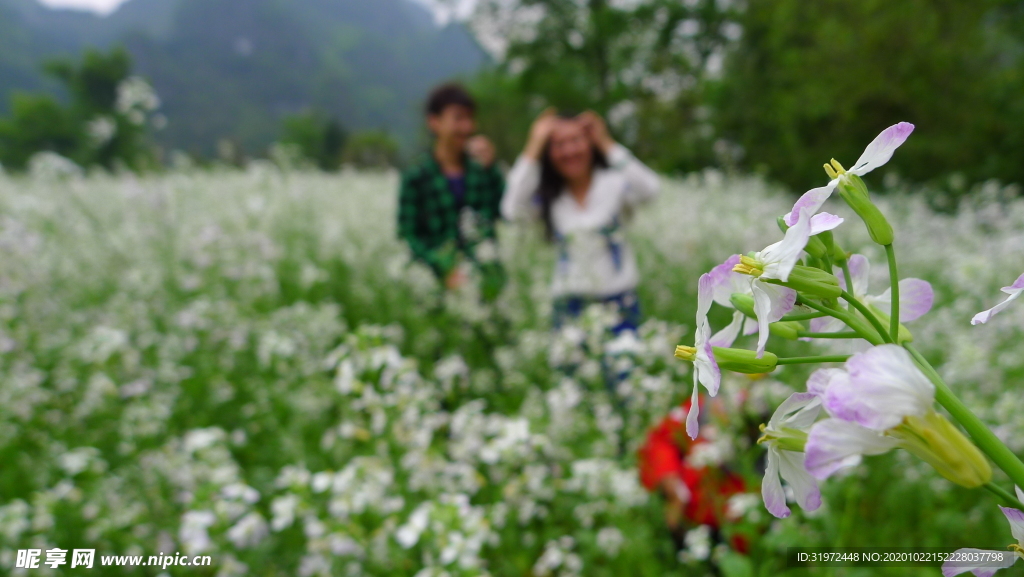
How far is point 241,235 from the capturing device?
445 cm

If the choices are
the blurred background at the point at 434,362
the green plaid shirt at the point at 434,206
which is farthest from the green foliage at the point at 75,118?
the green plaid shirt at the point at 434,206

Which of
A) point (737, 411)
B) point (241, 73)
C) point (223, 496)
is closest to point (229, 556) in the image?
point (223, 496)

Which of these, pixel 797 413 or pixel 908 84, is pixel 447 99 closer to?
pixel 797 413

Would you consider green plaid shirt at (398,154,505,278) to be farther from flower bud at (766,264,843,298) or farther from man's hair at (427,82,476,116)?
flower bud at (766,264,843,298)

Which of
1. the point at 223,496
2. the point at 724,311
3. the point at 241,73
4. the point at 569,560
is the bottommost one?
the point at 569,560

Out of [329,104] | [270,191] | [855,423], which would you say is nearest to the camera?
[855,423]

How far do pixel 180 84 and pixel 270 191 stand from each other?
100733mm

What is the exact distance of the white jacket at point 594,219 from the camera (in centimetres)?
305

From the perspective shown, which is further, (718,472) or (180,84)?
(180,84)

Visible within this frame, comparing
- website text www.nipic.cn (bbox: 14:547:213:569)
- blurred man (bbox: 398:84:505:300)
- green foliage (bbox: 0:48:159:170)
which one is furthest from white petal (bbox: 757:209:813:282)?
green foliage (bbox: 0:48:159:170)

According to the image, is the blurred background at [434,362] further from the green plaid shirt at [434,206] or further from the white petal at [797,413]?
the white petal at [797,413]

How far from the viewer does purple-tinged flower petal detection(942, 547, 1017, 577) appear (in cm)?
47

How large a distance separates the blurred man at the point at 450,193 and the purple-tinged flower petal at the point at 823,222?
9.92ft

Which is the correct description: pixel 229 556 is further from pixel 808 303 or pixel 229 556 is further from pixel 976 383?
pixel 976 383
